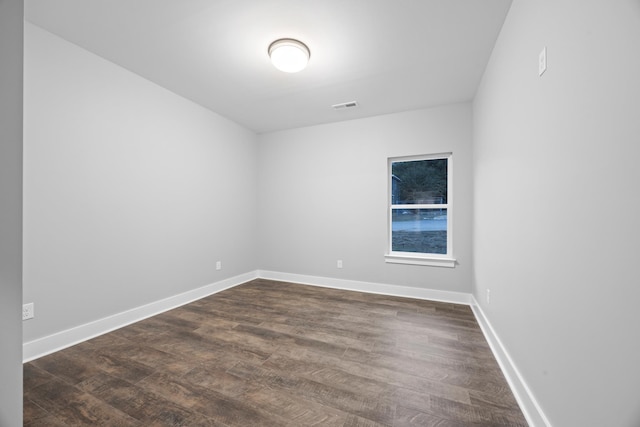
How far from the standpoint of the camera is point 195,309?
3012 millimetres

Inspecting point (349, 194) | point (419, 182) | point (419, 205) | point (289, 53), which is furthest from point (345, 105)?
point (419, 205)

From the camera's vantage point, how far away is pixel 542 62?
1269mm

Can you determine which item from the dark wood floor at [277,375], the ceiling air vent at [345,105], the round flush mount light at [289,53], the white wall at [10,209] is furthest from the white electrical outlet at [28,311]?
the ceiling air vent at [345,105]

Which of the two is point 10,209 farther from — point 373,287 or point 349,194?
point 373,287

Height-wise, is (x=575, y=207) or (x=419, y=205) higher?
(x=419, y=205)

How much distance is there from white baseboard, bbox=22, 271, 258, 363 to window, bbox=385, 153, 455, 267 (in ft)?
9.08

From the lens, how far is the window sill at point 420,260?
3.32 metres

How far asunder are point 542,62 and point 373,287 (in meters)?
3.09

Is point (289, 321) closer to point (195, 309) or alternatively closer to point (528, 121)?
point (195, 309)

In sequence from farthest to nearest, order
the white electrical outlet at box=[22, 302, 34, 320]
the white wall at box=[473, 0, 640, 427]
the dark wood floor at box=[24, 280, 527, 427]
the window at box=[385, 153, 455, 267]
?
the window at box=[385, 153, 455, 267]
the white electrical outlet at box=[22, 302, 34, 320]
the dark wood floor at box=[24, 280, 527, 427]
the white wall at box=[473, 0, 640, 427]

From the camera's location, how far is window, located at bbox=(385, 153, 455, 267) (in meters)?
3.47

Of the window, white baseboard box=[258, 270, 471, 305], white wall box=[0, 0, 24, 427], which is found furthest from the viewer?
the window

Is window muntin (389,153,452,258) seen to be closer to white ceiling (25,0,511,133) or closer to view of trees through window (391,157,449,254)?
view of trees through window (391,157,449,254)

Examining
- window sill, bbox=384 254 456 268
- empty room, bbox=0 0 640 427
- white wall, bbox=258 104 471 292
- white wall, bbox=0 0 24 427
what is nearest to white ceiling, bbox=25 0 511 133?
empty room, bbox=0 0 640 427
